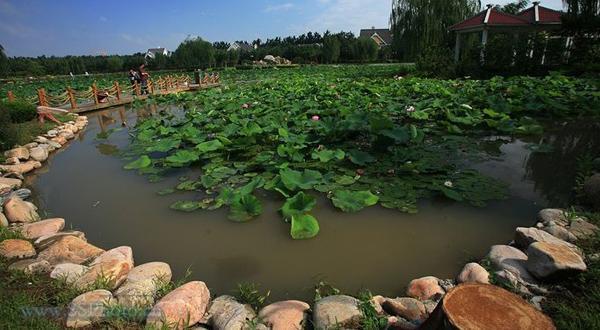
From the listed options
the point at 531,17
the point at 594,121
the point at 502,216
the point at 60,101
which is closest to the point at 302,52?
the point at 531,17

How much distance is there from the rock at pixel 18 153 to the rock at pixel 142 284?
185 inches

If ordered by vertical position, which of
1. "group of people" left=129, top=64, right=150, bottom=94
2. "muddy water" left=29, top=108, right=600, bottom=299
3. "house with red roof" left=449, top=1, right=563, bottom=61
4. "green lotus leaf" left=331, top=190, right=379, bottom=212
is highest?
"house with red roof" left=449, top=1, right=563, bottom=61

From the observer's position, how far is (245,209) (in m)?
3.36

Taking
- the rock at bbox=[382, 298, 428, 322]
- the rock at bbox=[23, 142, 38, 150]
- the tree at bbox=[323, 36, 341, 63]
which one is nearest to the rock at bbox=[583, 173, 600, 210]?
the rock at bbox=[382, 298, 428, 322]

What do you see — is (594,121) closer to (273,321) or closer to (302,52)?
(273,321)

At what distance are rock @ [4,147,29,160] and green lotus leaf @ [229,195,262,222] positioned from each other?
4.52 metres

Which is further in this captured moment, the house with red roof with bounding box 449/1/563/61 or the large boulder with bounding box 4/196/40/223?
the house with red roof with bounding box 449/1/563/61

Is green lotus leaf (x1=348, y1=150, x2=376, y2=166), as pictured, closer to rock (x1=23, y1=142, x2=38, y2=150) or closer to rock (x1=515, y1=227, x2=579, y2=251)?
rock (x1=515, y1=227, x2=579, y2=251)

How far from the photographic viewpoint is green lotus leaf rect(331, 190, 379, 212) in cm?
324

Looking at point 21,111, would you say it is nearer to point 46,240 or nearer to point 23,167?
point 23,167

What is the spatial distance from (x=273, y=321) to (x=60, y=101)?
535 inches

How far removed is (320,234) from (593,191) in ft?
7.73

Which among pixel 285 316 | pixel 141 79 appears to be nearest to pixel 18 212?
pixel 285 316

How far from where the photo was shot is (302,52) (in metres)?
51.6
